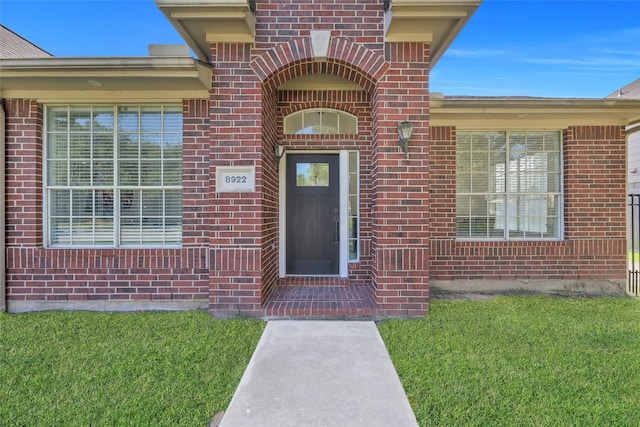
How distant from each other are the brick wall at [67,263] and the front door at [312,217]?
56.1 inches

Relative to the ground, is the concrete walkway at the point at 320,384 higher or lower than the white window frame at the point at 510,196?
lower

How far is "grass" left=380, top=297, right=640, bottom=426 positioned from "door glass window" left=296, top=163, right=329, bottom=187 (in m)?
2.43

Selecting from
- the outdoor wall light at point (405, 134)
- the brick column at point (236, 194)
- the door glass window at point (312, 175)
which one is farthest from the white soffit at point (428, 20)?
the door glass window at point (312, 175)

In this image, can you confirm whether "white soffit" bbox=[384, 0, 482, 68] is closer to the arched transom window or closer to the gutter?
the arched transom window

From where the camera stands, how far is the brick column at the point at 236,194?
3.80m

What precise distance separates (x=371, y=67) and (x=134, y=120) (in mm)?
Answer: 3322

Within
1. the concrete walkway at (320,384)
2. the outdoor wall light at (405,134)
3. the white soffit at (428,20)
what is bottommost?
the concrete walkway at (320,384)

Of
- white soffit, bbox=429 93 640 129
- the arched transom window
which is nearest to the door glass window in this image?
the arched transom window

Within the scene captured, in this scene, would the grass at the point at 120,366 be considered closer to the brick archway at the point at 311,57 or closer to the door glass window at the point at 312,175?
the door glass window at the point at 312,175

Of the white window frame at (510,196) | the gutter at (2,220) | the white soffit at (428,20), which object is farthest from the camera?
the white window frame at (510,196)

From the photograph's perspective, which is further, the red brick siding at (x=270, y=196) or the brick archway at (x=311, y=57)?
the red brick siding at (x=270, y=196)

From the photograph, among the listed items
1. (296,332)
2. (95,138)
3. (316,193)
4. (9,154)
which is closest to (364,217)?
(316,193)

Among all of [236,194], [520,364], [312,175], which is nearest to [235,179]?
[236,194]

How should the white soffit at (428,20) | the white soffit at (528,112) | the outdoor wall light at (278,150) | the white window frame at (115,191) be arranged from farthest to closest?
1. the outdoor wall light at (278,150)
2. the white soffit at (528,112)
3. the white window frame at (115,191)
4. the white soffit at (428,20)
